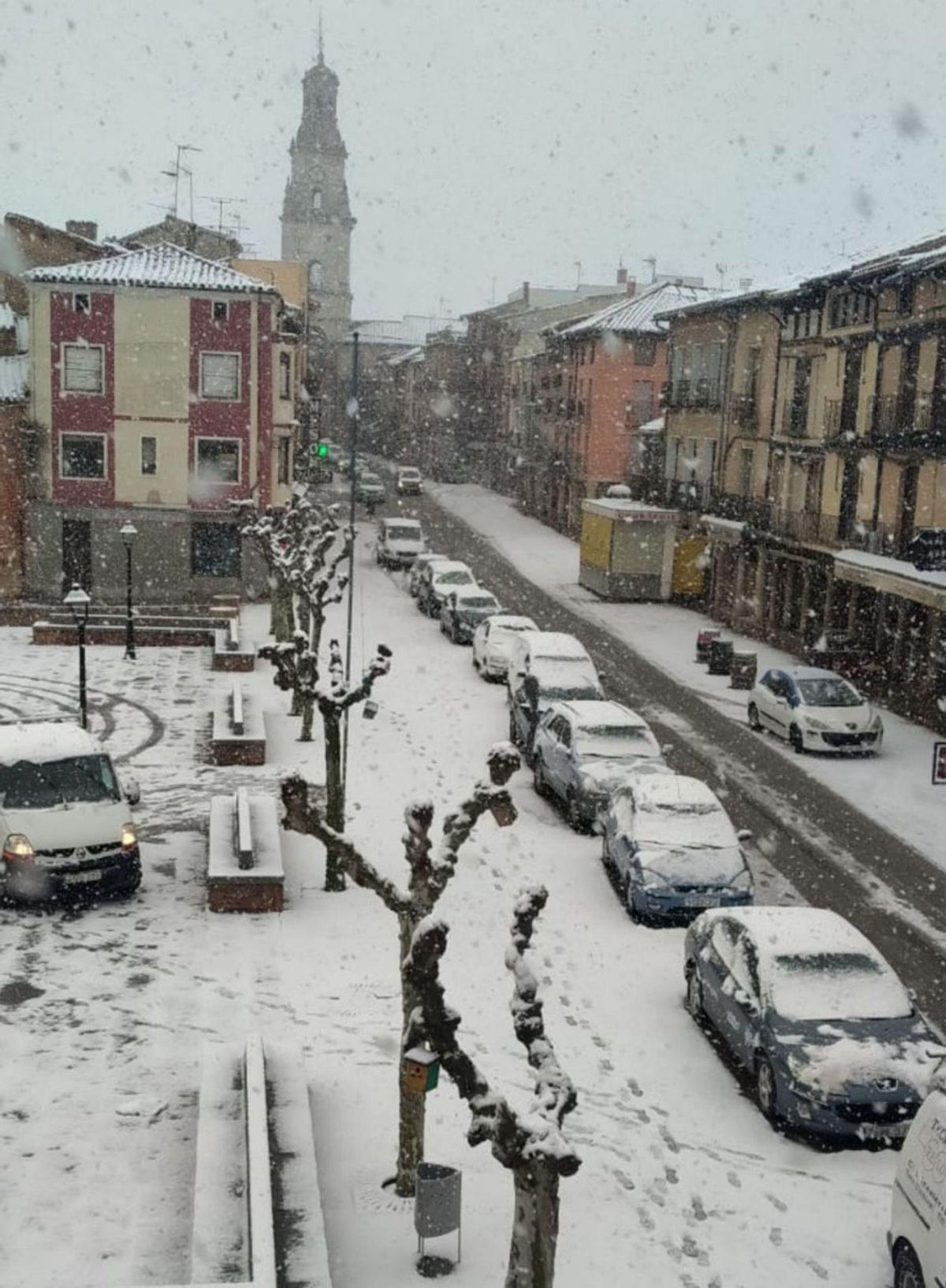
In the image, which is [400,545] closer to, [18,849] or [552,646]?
[552,646]

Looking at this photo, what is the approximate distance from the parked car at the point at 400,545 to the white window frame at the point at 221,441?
10.1 m

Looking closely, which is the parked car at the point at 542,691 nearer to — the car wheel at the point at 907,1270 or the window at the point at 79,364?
the car wheel at the point at 907,1270

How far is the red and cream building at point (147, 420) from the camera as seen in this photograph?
137ft

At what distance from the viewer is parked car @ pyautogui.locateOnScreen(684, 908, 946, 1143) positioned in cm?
1145

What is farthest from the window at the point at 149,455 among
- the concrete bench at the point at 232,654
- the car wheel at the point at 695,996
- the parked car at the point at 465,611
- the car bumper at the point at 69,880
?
the car wheel at the point at 695,996

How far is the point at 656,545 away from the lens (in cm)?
4550

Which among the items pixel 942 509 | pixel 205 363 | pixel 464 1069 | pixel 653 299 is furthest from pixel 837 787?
pixel 653 299

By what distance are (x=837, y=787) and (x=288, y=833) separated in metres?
9.91

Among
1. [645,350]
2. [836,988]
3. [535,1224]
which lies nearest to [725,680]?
[836,988]

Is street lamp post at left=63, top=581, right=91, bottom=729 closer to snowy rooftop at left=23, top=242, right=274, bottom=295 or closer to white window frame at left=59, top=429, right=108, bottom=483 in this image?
white window frame at left=59, top=429, right=108, bottom=483

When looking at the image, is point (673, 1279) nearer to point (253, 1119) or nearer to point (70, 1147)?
point (253, 1119)

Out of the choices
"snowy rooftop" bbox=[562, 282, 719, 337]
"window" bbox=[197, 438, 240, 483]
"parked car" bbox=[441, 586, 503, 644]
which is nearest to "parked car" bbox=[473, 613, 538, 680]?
"parked car" bbox=[441, 586, 503, 644]

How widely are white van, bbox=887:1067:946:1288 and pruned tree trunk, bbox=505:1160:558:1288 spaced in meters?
2.35

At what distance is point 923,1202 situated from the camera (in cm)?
841
